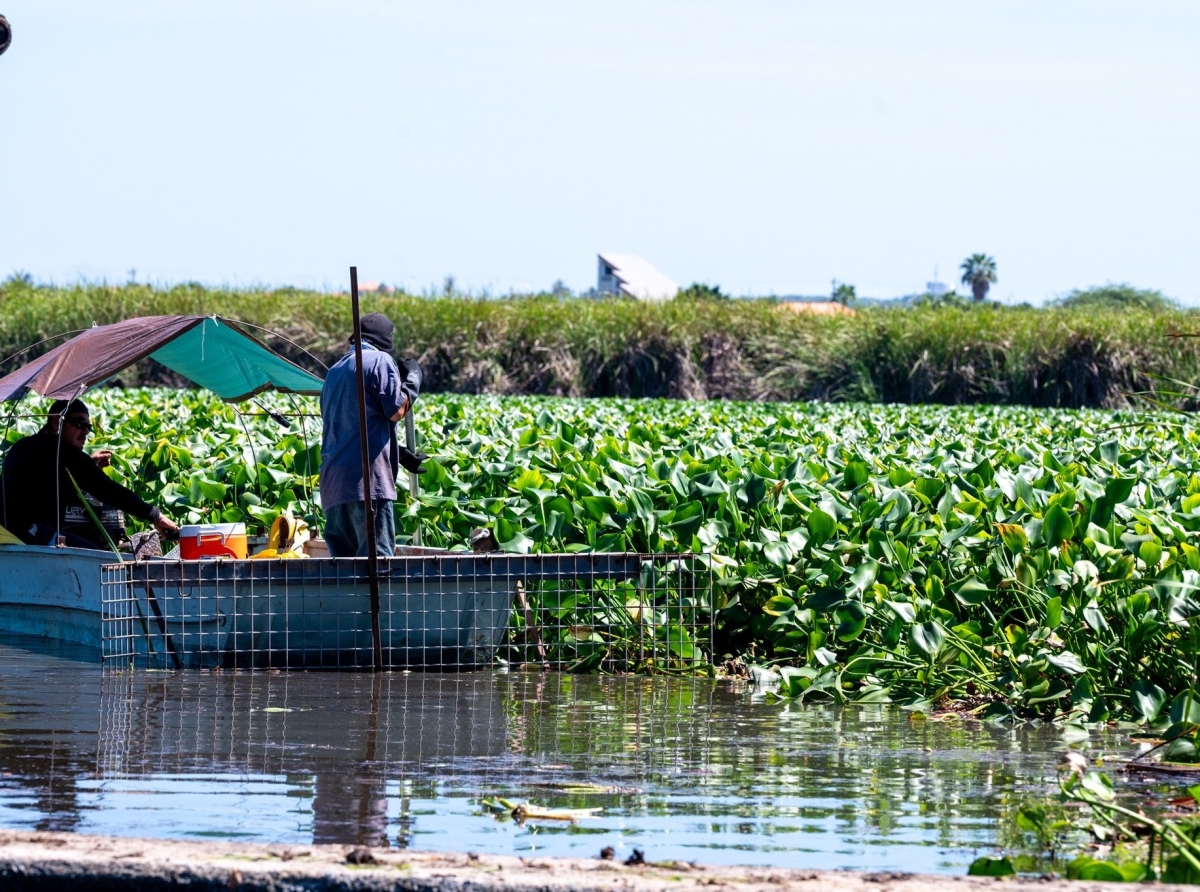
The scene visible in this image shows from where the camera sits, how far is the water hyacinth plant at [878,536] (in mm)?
7285

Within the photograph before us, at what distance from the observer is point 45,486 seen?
30.7 ft

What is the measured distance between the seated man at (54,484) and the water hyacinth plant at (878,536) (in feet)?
3.70

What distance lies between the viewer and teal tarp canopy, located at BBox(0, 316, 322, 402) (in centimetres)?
828

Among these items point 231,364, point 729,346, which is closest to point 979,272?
point 729,346

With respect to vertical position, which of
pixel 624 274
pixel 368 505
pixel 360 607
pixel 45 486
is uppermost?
pixel 624 274

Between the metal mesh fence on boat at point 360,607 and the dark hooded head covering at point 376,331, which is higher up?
the dark hooded head covering at point 376,331

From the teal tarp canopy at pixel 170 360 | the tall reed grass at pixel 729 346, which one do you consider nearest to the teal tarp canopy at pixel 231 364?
the teal tarp canopy at pixel 170 360

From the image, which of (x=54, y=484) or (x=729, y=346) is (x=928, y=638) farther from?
(x=729, y=346)

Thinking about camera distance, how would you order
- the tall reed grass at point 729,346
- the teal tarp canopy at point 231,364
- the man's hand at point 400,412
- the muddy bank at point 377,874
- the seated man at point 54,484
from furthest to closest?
1. the tall reed grass at point 729,346
2. the teal tarp canopy at point 231,364
3. the seated man at point 54,484
4. the man's hand at point 400,412
5. the muddy bank at point 377,874

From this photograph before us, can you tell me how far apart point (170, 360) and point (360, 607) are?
2819mm

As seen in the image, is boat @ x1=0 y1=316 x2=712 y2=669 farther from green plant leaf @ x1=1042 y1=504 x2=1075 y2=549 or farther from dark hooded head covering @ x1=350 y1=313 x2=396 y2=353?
green plant leaf @ x1=1042 y1=504 x2=1075 y2=549

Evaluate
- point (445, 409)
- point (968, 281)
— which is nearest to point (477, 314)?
point (445, 409)

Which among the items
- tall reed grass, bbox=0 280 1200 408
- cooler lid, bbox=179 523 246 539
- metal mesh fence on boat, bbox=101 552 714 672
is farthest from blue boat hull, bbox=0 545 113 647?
tall reed grass, bbox=0 280 1200 408

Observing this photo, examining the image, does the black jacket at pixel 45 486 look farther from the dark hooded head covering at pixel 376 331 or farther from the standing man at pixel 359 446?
the dark hooded head covering at pixel 376 331
